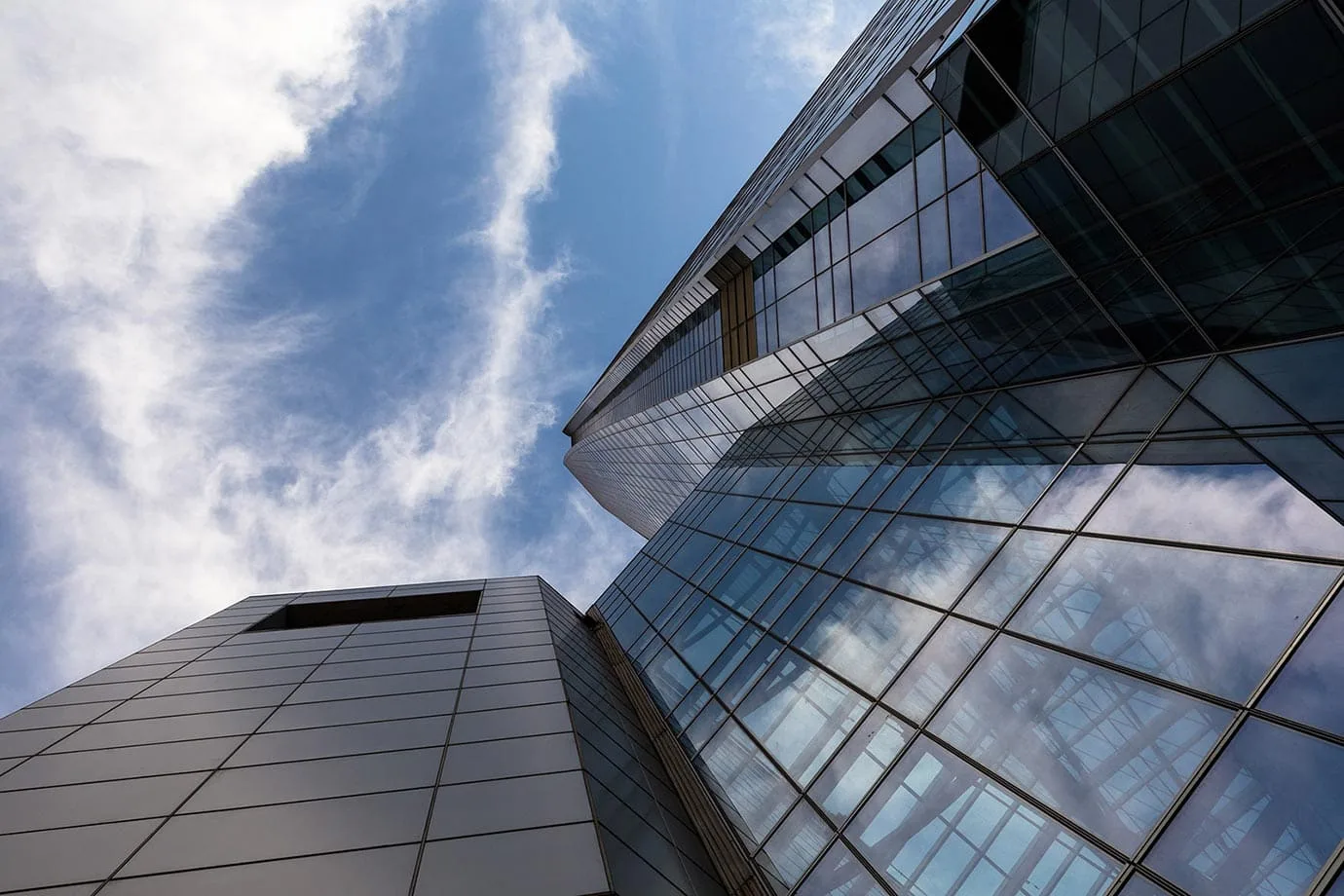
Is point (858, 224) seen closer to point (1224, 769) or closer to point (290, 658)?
point (1224, 769)

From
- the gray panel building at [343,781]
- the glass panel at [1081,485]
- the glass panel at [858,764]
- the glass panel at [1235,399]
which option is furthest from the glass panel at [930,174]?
the gray panel building at [343,781]

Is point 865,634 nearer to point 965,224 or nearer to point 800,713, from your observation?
point 800,713

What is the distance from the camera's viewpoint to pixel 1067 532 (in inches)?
420

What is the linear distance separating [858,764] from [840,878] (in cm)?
164

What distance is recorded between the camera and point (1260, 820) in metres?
5.78

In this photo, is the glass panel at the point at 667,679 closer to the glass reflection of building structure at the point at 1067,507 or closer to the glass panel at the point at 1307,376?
the glass reflection of building structure at the point at 1067,507

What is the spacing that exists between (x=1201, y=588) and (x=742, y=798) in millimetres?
6966

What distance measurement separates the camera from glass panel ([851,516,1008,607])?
456 inches

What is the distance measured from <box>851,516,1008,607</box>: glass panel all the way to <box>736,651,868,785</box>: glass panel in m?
2.25

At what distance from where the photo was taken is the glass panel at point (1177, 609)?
723cm

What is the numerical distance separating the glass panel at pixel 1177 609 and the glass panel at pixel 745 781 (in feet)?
14.1

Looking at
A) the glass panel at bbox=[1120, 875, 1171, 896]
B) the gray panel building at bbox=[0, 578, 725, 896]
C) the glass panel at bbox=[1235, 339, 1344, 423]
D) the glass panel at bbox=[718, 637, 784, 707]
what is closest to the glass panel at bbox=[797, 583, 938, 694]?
the glass panel at bbox=[718, 637, 784, 707]

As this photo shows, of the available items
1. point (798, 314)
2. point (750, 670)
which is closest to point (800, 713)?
point (750, 670)

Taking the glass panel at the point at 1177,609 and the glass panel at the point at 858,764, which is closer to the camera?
the glass panel at the point at 1177,609
